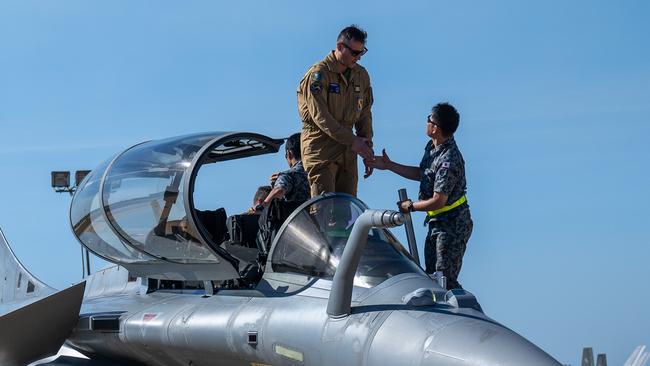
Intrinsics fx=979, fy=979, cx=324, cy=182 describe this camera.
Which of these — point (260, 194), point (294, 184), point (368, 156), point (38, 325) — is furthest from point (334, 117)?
point (38, 325)

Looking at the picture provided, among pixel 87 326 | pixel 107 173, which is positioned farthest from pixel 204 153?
pixel 87 326

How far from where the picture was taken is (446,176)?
26.9ft

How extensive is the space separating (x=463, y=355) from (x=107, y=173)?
5.26m

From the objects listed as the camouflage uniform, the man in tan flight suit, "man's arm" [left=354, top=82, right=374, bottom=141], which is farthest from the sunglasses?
the camouflage uniform

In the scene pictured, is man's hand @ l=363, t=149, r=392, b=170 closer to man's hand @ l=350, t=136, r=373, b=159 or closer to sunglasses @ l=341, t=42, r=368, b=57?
man's hand @ l=350, t=136, r=373, b=159

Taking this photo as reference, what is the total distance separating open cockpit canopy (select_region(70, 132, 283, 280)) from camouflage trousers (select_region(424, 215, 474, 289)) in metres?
1.71

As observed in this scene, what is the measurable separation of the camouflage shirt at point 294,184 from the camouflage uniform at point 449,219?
167cm

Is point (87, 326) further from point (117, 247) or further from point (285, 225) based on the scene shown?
point (285, 225)

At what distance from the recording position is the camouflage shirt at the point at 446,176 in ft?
26.9

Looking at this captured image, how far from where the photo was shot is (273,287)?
25.0 ft

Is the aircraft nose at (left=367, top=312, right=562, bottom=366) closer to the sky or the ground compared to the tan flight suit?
closer to the ground

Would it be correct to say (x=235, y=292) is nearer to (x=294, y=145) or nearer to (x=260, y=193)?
(x=294, y=145)

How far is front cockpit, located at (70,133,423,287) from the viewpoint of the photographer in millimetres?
7453

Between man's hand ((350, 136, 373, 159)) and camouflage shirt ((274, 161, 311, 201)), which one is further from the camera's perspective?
camouflage shirt ((274, 161, 311, 201))
